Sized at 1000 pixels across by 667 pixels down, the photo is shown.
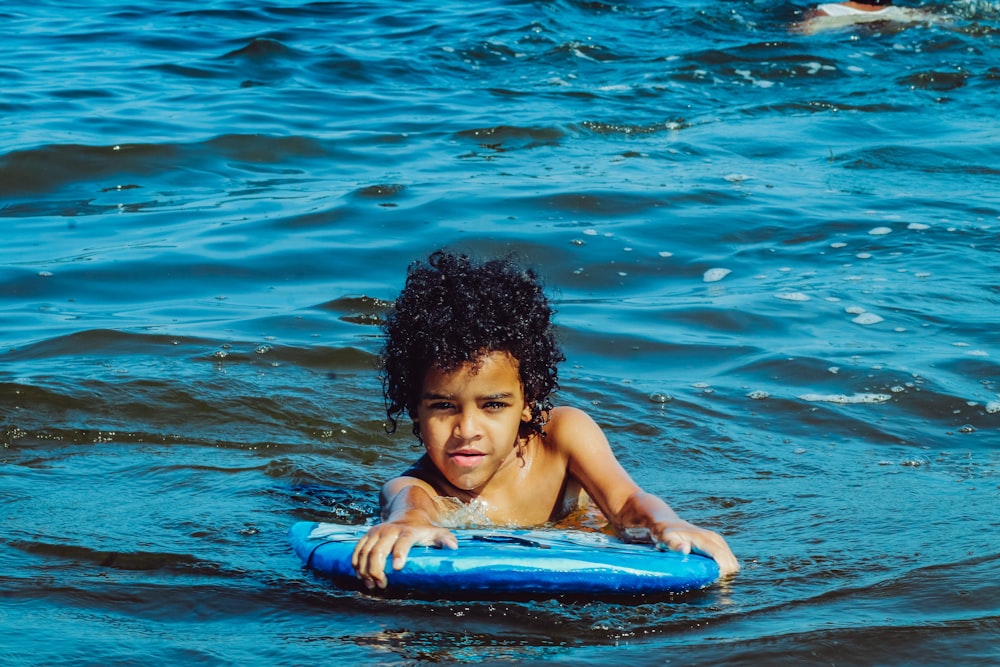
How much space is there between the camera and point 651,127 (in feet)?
37.2

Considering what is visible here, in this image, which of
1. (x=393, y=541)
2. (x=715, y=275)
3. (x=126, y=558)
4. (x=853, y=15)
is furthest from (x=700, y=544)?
(x=853, y=15)

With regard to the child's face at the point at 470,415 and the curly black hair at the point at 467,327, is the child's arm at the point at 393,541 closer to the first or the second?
the child's face at the point at 470,415

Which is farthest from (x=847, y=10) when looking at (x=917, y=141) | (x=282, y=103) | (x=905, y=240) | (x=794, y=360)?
(x=794, y=360)

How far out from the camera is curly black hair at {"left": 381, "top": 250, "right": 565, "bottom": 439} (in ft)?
13.5

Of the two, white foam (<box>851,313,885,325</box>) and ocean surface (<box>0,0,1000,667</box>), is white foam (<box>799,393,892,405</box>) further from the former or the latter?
white foam (<box>851,313,885,325</box>)

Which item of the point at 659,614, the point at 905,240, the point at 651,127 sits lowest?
the point at 659,614

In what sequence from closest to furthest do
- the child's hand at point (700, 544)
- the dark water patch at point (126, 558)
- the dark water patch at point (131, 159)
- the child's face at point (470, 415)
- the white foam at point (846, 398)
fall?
1. the child's hand at point (700, 544)
2. the dark water patch at point (126, 558)
3. the child's face at point (470, 415)
4. the white foam at point (846, 398)
5. the dark water patch at point (131, 159)

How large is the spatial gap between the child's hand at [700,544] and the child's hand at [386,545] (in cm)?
61

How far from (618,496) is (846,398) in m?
1.91

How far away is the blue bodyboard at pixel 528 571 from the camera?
3463mm

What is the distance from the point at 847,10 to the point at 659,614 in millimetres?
13575

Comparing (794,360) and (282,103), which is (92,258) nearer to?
(794,360)

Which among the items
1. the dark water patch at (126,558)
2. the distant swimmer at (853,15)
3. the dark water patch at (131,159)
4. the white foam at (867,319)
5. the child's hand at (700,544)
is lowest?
the dark water patch at (126,558)

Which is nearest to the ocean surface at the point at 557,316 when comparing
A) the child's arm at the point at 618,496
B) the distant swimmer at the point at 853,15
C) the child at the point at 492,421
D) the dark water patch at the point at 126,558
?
the dark water patch at the point at 126,558
